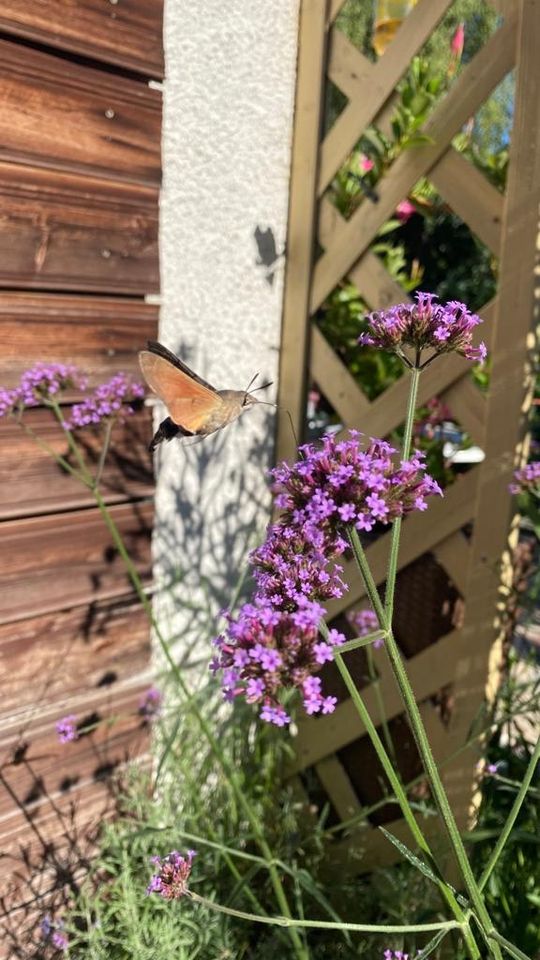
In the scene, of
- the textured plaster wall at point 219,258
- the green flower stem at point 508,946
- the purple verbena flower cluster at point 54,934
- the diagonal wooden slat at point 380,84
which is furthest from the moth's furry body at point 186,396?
the purple verbena flower cluster at point 54,934

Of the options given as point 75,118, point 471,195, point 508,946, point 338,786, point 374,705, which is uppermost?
point 75,118

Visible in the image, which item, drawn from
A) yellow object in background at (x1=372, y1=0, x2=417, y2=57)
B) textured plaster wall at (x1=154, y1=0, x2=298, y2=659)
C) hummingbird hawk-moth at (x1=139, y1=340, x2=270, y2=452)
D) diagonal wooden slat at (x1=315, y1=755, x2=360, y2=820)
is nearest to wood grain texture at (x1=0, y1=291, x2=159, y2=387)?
textured plaster wall at (x1=154, y1=0, x2=298, y2=659)

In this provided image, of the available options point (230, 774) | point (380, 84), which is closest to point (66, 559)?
point (230, 774)

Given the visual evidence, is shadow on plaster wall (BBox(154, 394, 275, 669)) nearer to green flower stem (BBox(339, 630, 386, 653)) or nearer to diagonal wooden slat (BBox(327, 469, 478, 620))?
diagonal wooden slat (BBox(327, 469, 478, 620))

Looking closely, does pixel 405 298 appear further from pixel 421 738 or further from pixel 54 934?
pixel 54 934

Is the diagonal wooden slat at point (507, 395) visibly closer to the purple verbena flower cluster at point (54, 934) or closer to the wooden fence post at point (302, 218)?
the wooden fence post at point (302, 218)

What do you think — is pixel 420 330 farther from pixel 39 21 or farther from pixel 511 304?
pixel 39 21
